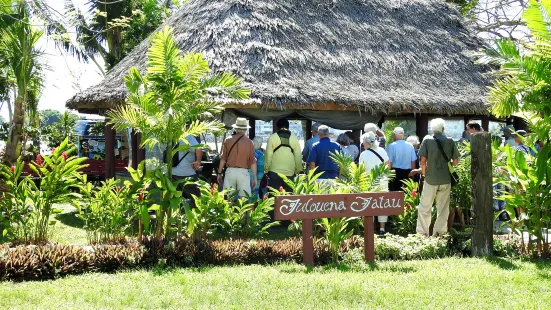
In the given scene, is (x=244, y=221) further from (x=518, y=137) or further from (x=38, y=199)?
(x=518, y=137)

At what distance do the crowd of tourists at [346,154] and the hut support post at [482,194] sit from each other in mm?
573

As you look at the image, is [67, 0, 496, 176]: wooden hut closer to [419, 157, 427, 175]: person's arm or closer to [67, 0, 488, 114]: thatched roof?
[67, 0, 488, 114]: thatched roof

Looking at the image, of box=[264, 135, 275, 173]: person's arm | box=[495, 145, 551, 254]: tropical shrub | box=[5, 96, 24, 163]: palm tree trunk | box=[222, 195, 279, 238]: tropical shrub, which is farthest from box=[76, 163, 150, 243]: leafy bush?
box=[495, 145, 551, 254]: tropical shrub

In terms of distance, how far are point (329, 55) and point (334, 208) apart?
666 centimetres

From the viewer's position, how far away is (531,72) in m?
7.30

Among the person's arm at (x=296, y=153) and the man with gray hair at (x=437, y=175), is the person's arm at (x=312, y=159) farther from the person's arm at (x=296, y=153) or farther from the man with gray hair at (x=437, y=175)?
the man with gray hair at (x=437, y=175)

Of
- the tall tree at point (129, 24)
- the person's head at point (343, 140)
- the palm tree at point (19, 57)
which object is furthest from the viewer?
the tall tree at point (129, 24)

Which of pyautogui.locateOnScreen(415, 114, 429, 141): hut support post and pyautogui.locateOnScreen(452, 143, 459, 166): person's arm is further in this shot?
pyautogui.locateOnScreen(415, 114, 429, 141): hut support post

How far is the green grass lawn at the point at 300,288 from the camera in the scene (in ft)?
17.8

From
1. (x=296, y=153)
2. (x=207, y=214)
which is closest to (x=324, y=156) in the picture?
(x=296, y=153)

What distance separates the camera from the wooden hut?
Result: 11836 millimetres

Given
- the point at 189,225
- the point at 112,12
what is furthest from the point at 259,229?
the point at 112,12

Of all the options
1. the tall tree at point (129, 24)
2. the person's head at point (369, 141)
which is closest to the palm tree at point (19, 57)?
the person's head at point (369, 141)

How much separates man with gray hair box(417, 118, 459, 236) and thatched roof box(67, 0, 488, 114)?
3.32 m
